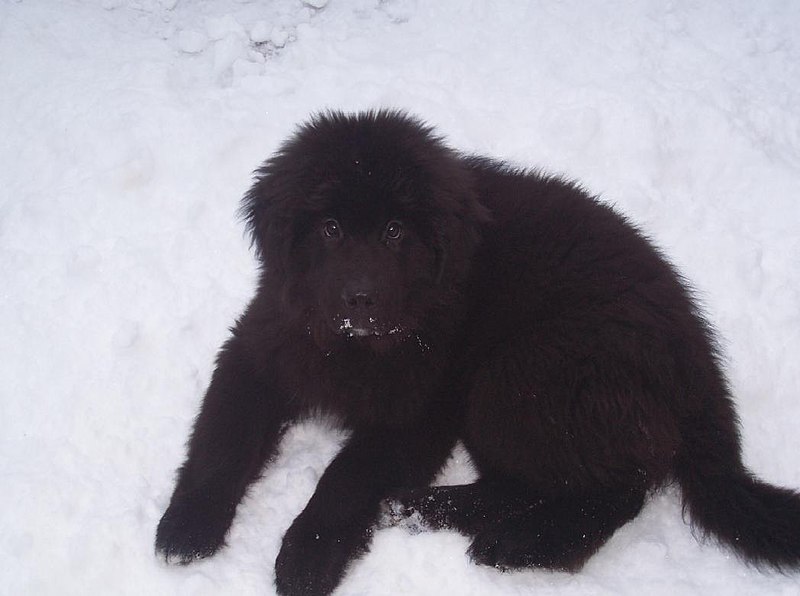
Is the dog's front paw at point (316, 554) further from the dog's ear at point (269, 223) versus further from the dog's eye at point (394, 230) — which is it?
the dog's eye at point (394, 230)

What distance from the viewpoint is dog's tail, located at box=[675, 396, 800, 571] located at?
2689mm

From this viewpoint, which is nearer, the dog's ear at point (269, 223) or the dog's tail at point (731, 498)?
the dog's tail at point (731, 498)

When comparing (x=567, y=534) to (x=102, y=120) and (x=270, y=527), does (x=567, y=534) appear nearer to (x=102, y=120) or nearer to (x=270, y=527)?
(x=270, y=527)

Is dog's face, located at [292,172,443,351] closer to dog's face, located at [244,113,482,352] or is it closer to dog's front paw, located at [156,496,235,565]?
dog's face, located at [244,113,482,352]

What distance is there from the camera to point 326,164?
2752mm

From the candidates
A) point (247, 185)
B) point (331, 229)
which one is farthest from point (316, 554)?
point (247, 185)

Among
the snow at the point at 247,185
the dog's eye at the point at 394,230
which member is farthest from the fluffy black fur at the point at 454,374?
the snow at the point at 247,185

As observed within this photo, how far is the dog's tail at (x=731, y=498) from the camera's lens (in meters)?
2.69

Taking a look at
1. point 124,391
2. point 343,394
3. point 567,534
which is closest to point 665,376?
point 567,534

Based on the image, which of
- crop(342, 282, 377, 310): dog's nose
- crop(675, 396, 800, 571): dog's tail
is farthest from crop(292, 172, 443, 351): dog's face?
crop(675, 396, 800, 571): dog's tail

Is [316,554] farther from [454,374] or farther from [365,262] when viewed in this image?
[365,262]

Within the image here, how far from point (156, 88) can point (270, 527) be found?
9.38 ft

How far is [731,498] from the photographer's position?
279 cm

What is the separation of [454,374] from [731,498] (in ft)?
3.57
